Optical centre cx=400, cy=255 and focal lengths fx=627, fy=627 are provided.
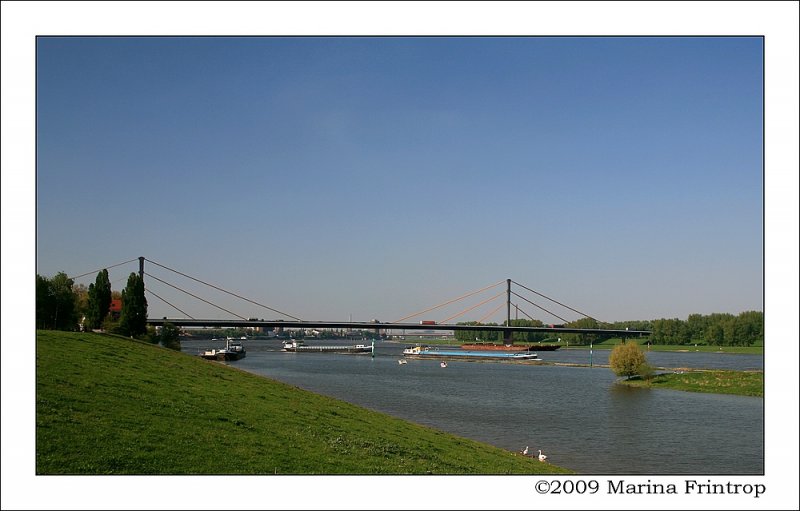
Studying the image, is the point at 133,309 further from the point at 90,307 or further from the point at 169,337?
the point at 169,337

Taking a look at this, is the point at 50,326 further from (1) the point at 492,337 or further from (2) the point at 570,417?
(1) the point at 492,337

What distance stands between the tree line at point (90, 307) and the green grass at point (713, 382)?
35.8 m

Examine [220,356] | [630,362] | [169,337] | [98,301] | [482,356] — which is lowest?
[482,356]

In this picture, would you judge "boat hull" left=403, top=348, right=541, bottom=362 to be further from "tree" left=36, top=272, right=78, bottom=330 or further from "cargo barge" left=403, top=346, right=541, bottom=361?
"tree" left=36, top=272, right=78, bottom=330

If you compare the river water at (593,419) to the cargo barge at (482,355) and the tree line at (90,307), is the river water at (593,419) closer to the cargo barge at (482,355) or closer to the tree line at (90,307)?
the tree line at (90,307)

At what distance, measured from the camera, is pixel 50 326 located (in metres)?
33.2

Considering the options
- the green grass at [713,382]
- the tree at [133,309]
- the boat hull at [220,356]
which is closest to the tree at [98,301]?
the tree at [133,309]

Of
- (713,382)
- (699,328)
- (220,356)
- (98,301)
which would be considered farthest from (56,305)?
(699,328)

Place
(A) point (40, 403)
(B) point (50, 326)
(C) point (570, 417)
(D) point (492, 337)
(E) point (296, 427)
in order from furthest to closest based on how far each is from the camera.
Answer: (D) point (492, 337) < (B) point (50, 326) < (C) point (570, 417) < (E) point (296, 427) < (A) point (40, 403)

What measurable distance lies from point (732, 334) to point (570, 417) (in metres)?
70.3

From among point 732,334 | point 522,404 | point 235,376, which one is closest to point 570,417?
point 522,404

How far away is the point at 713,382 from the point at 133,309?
1551 inches

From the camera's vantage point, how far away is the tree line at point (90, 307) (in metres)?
32.5

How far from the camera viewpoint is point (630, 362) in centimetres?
4972
